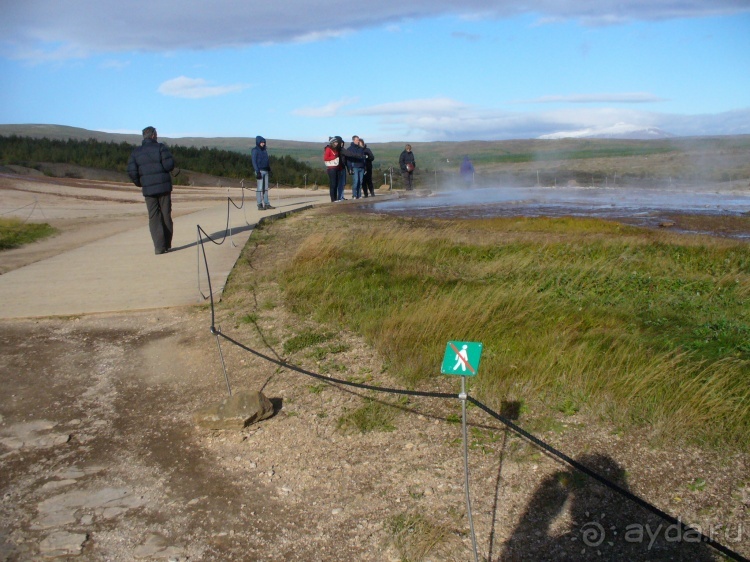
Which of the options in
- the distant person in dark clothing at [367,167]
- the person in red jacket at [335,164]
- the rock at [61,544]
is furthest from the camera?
the distant person in dark clothing at [367,167]

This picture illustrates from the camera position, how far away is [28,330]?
779 cm

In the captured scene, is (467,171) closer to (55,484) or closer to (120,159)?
(120,159)

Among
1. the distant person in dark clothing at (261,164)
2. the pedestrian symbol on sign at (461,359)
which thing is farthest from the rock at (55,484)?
the distant person in dark clothing at (261,164)

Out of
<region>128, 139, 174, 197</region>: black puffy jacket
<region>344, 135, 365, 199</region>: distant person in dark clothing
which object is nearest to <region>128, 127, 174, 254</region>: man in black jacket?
<region>128, 139, 174, 197</region>: black puffy jacket

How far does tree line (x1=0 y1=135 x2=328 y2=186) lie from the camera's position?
134 feet

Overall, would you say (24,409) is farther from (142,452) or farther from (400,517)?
(400,517)

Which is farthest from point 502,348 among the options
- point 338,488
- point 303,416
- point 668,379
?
point 338,488

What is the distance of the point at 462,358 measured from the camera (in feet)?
13.5

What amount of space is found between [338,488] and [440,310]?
317 centimetres

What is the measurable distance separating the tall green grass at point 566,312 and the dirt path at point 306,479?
434 mm

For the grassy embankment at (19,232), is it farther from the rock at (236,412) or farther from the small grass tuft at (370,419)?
the small grass tuft at (370,419)

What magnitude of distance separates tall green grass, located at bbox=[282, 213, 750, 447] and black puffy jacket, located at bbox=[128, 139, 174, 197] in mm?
2456

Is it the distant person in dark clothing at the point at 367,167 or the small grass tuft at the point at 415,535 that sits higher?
the distant person in dark clothing at the point at 367,167

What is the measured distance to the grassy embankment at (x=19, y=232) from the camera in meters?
14.1
